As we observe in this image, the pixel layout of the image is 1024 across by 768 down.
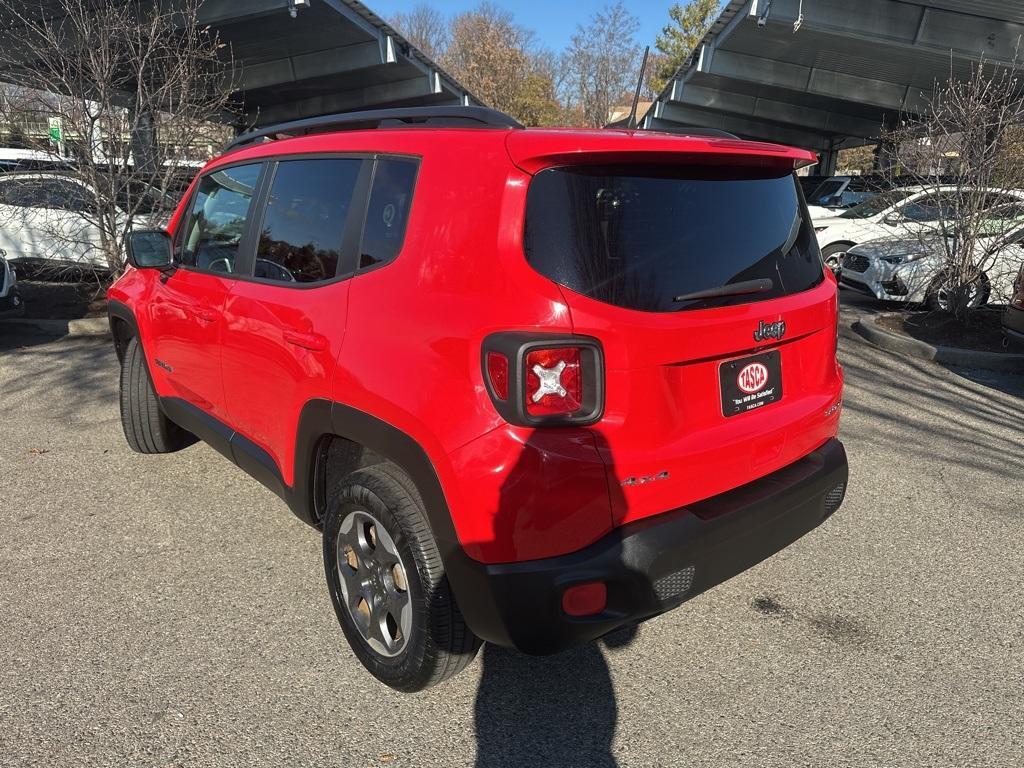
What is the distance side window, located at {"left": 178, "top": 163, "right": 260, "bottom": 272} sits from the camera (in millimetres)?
3338

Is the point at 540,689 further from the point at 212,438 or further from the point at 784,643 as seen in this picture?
the point at 212,438

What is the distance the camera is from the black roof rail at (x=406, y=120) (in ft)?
7.89

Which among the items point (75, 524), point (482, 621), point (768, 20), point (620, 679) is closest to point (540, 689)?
point (620, 679)

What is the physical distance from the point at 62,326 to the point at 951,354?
30.9 feet

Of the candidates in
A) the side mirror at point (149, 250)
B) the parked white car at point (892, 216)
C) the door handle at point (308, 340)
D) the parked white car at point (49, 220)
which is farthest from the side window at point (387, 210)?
the parked white car at point (49, 220)

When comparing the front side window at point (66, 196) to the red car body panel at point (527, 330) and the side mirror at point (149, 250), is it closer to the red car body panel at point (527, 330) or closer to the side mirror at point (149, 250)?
the side mirror at point (149, 250)

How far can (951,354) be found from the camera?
24.8ft

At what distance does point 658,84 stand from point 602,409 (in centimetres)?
5323

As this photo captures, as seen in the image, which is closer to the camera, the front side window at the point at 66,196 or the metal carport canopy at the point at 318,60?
the front side window at the point at 66,196

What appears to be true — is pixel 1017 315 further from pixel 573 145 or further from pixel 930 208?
pixel 573 145

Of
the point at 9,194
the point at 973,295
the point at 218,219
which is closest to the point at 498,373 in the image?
the point at 218,219

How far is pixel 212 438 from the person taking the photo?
3.59 meters

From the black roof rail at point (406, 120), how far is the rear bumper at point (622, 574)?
1.30 meters

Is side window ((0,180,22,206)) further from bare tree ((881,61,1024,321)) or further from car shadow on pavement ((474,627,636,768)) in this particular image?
bare tree ((881,61,1024,321))
